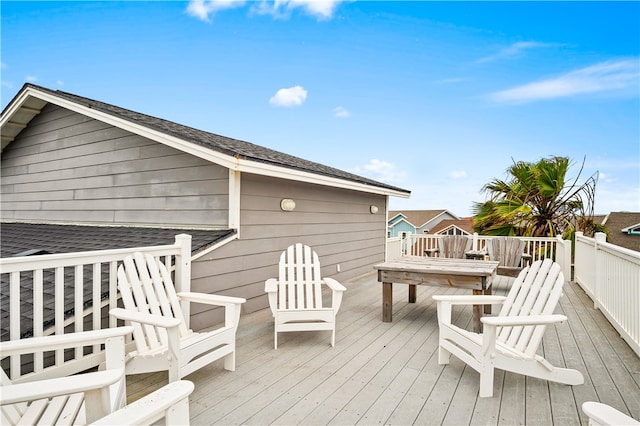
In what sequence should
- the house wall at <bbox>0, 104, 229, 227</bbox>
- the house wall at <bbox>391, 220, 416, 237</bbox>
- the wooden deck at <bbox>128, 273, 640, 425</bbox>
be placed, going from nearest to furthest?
the wooden deck at <bbox>128, 273, 640, 425</bbox>
the house wall at <bbox>0, 104, 229, 227</bbox>
the house wall at <bbox>391, 220, 416, 237</bbox>

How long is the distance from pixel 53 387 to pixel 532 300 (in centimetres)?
299

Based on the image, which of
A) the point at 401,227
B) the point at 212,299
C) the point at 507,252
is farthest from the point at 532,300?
the point at 401,227

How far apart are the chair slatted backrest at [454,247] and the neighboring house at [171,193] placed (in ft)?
5.22

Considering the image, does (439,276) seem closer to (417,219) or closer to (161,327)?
(161,327)

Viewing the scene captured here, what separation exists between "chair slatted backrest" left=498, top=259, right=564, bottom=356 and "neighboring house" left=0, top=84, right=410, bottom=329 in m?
2.77

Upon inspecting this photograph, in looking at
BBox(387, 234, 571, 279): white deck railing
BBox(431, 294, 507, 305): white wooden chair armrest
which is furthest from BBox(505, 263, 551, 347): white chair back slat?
BBox(387, 234, 571, 279): white deck railing

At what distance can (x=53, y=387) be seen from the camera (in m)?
1.21

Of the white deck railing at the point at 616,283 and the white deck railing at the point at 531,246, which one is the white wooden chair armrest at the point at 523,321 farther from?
the white deck railing at the point at 531,246

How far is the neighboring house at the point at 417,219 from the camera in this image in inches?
952

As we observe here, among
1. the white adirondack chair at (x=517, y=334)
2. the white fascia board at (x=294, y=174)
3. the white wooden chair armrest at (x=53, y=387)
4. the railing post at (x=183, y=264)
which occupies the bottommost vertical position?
the white adirondack chair at (x=517, y=334)

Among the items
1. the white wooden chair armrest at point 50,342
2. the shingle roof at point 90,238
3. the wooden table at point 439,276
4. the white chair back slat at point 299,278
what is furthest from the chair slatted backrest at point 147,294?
the wooden table at point 439,276

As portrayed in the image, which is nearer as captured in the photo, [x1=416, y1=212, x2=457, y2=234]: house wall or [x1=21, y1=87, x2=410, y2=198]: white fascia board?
[x1=21, y1=87, x2=410, y2=198]: white fascia board

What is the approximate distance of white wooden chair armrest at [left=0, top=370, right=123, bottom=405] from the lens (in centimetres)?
115

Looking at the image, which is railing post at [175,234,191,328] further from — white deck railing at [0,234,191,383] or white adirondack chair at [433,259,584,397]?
white adirondack chair at [433,259,584,397]
